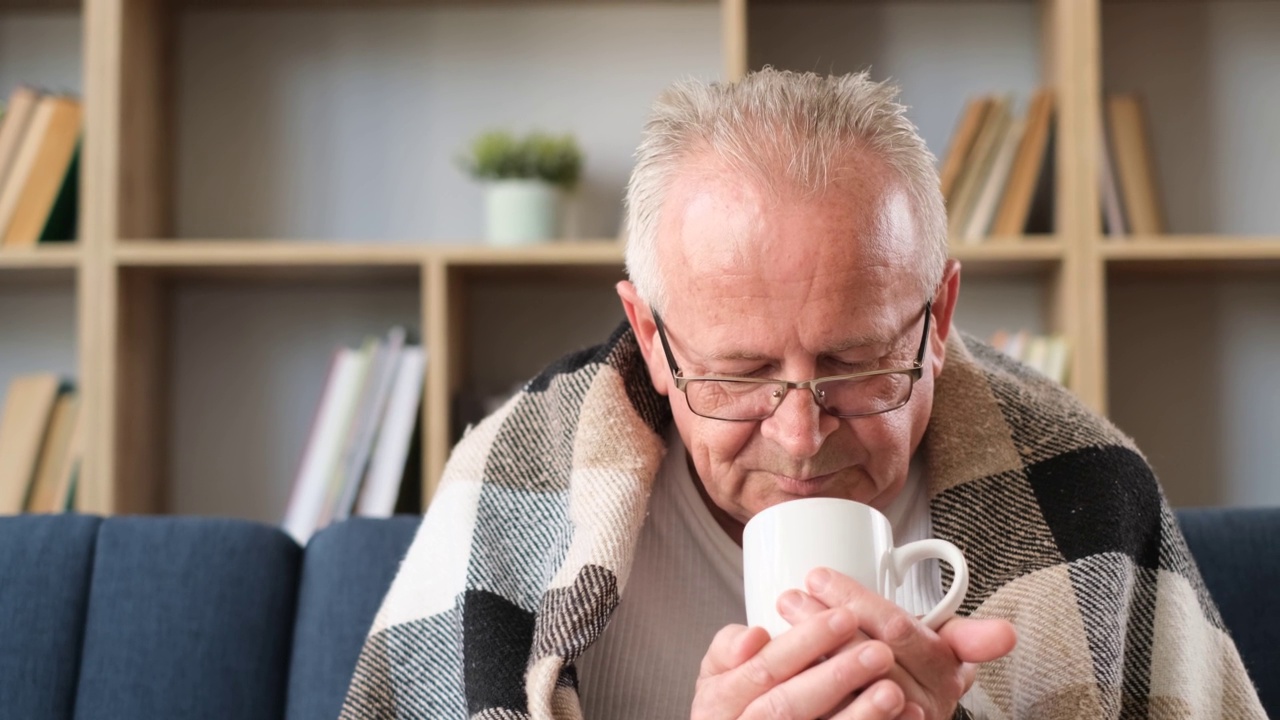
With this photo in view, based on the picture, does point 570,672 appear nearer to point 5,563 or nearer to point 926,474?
point 926,474

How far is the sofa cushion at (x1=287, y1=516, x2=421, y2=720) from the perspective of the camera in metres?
1.29

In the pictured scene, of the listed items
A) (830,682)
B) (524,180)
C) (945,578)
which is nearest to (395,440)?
(524,180)

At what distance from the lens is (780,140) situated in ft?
3.50

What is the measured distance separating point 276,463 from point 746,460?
1.57 meters

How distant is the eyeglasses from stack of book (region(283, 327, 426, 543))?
1.19 meters

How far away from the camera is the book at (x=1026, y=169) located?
2.20 metres

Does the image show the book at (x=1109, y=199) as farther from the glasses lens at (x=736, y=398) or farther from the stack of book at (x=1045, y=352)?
the glasses lens at (x=736, y=398)

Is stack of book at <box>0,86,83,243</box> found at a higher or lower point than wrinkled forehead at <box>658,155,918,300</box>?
higher

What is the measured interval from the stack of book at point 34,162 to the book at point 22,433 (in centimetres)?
25

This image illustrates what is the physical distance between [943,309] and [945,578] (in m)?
0.25

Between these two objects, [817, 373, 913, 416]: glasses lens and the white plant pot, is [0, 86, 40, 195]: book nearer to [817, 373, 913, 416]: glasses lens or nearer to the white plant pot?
the white plant pot

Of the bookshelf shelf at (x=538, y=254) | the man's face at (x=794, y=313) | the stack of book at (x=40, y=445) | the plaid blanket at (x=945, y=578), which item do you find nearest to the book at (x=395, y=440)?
the bookshelf shelf at (x=538, y=254)

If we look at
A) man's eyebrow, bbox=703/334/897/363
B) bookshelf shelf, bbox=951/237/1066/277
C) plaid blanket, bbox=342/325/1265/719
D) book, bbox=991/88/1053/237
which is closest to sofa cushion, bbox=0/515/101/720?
plaid blanket, bbox=342/325/1265/719

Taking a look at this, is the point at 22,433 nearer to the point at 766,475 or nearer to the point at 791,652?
the point at 766,475
